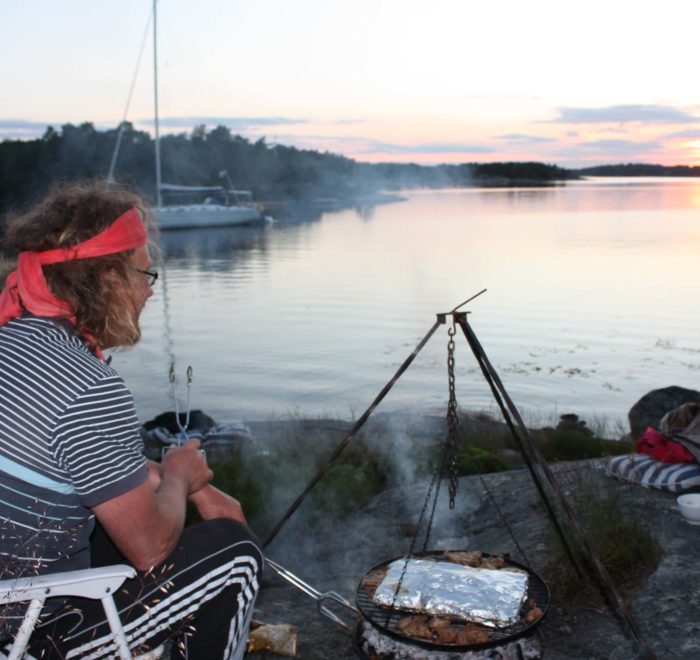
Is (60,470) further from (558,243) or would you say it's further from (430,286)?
(558,243)

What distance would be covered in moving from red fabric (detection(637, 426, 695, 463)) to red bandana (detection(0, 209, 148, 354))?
3.63m

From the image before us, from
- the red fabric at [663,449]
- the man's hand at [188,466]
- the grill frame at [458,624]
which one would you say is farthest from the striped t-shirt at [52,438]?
the red fabric at [663,449]

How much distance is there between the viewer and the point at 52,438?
181 cm

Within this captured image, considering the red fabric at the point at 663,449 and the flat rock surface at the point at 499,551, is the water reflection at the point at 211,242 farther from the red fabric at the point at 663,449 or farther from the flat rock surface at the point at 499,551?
the red fabric at the point at 663,449

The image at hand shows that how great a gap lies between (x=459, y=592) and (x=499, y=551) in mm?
1384

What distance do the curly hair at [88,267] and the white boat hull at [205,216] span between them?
41.3 meters

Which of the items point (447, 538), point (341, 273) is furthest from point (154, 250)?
point (341, 273)

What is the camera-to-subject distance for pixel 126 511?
1868 millimetres

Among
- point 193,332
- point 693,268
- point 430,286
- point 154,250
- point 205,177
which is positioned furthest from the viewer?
point 205,177

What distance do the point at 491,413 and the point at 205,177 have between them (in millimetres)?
59427

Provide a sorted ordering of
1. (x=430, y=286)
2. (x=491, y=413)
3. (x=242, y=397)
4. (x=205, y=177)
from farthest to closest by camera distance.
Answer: (x=205, y=177)
(x=430, y=286)
(x=242, y=397)
(x=491, y=413)

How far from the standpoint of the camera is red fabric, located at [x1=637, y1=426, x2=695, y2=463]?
4.49 m

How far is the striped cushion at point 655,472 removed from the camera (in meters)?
4.34

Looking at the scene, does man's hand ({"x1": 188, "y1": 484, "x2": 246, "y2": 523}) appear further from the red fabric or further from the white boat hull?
the white boat hull
